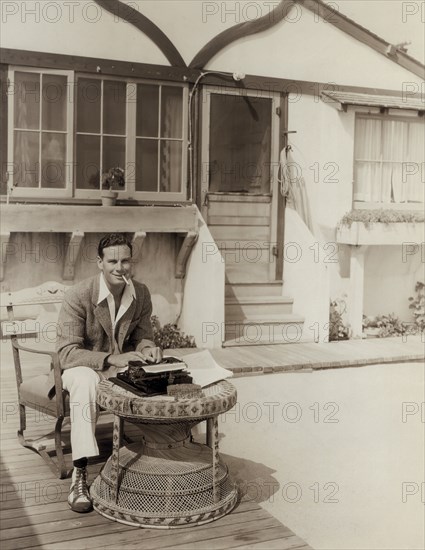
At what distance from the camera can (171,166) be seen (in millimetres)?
10242

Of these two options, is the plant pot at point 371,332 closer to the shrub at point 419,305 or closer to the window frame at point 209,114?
the shrub at point 419,305

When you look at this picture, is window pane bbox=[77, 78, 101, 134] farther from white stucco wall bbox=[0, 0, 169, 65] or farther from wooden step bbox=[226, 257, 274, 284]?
wooden step bbox=[226, 257, 274, 284]

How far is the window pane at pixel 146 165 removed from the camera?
10031mm

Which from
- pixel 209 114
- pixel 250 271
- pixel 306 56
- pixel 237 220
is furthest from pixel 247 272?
pixel 306 56

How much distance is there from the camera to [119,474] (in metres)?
4.09

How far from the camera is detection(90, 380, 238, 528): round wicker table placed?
3.91 metres

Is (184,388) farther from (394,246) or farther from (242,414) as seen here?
(394,246)

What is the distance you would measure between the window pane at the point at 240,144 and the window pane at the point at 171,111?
20.4 inches

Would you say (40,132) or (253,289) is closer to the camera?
(40,132)

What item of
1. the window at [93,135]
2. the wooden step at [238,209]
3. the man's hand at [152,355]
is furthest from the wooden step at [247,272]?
the man's hand at [152,355]

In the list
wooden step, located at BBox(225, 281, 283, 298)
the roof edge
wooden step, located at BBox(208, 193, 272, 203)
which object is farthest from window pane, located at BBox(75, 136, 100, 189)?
the roof edge

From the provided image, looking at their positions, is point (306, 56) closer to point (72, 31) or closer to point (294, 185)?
point (294, 185)

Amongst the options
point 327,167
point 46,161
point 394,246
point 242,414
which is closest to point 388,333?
point 394,246

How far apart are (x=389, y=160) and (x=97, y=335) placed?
7857mm
